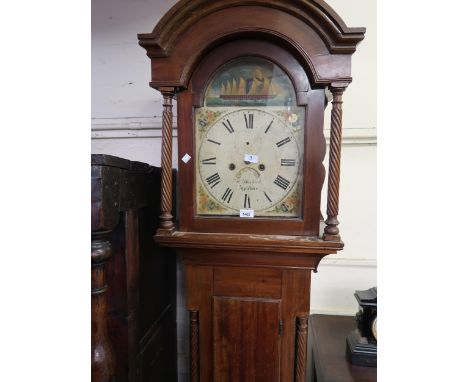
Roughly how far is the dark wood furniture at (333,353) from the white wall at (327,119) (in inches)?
2.6

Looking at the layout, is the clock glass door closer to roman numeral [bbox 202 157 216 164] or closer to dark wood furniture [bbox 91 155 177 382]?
roman numeral [bbox 202 157 216 164]

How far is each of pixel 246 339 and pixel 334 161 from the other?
58 cm

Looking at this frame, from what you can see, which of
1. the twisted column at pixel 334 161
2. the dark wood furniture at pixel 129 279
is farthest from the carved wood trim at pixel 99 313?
the twisted column at pixel 334 161

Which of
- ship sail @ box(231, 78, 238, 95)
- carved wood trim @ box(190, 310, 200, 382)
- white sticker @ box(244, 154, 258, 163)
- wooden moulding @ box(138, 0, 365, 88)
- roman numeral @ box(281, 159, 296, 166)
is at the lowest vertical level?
carved wood trim @ box(190, 310, 200, 382)

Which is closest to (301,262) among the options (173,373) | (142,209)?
(142,209)

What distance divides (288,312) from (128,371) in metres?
0.47

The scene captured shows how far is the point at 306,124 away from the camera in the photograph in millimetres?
819

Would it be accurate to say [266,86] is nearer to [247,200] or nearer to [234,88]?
[234,88]

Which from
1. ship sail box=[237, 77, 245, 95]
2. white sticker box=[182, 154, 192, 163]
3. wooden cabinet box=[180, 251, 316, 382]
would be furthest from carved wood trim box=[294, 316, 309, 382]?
ship sail box=[237, 77, 245, 95]

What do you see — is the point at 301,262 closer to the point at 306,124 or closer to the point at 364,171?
the point at 306,124

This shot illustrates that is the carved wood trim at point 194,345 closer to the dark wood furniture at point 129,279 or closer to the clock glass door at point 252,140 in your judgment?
the dark wood furniture at point 129,279

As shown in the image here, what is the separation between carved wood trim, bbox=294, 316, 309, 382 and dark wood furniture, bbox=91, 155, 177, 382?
47 centimetres

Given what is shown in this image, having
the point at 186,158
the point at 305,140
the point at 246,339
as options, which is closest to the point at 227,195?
the point at 186,158

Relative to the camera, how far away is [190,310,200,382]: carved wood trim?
905 millimetres
